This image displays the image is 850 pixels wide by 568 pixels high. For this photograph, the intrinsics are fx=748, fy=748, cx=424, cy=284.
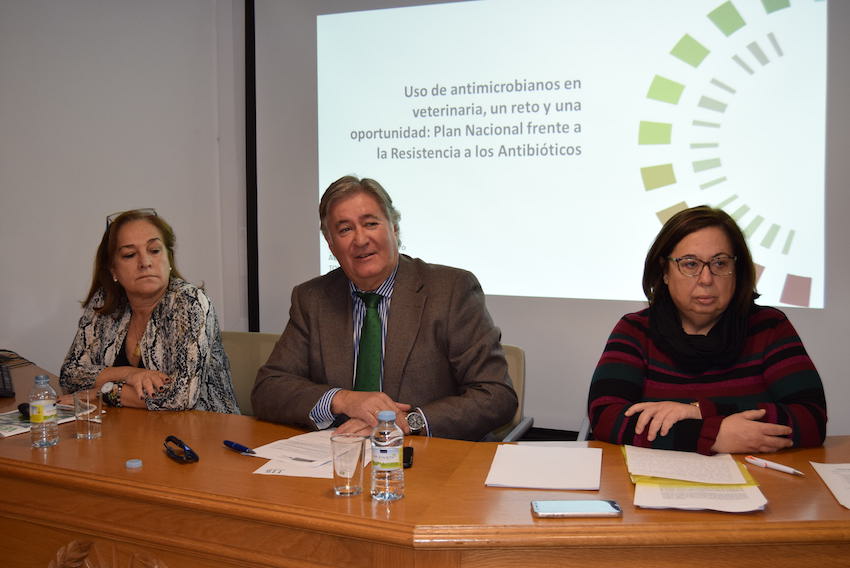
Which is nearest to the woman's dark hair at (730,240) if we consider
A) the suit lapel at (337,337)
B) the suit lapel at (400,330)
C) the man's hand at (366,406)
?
the suit lapel at (400,330)

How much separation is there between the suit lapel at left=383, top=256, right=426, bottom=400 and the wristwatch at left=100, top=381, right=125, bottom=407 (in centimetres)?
88

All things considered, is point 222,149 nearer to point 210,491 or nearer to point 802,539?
point 210,491

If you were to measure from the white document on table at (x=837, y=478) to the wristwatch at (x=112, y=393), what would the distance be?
6.69 ft

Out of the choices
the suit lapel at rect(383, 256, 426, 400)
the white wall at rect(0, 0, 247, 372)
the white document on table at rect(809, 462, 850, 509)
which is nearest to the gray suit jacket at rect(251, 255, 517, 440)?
the suit lapel at rect(383, 256, 426, 400)

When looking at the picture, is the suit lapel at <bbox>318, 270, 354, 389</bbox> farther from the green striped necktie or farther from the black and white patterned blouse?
the black and white patterned blouse

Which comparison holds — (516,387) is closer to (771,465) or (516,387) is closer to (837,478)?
(771,465)

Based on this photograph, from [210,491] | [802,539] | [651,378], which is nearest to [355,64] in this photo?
[651,378]

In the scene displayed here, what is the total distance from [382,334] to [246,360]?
2.53ft

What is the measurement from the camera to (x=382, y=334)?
2.45 metres

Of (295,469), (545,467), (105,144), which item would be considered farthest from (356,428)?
(105,144)

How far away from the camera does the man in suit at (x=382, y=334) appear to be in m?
2.31

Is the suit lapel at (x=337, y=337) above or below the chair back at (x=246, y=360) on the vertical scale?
above

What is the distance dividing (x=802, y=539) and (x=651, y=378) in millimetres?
790

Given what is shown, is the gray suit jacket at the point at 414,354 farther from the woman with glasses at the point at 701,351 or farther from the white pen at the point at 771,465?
the white pen at the point at 771,465
